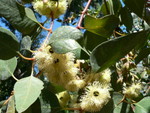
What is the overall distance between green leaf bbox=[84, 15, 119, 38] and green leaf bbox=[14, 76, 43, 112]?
228 mm

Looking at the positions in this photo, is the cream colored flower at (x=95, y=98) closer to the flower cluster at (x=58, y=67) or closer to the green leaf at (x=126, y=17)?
the flower cluster at (x=58, y=67)

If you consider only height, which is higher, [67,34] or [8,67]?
[67,34]

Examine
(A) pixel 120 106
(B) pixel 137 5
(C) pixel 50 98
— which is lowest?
(A) pixel 120 106

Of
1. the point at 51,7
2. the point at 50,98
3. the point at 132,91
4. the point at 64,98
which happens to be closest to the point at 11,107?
the point at 50,98

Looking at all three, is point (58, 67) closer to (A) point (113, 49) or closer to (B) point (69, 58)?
(B) point (69, 58)

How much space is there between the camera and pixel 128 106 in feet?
3.21

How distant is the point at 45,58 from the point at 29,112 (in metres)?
0.18

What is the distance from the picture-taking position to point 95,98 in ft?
2.58

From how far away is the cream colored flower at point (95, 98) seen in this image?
0.77 meters

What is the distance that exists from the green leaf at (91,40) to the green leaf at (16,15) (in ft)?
0.63

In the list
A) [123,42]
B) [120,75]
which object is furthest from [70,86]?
[120,75]

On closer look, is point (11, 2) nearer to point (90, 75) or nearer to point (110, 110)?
point (90, 75)

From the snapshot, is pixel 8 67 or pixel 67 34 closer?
pixel 67 34

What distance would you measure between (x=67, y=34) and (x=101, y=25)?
0.35ft
